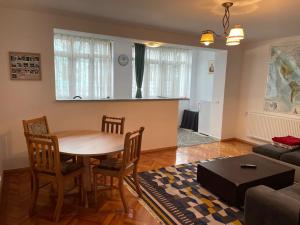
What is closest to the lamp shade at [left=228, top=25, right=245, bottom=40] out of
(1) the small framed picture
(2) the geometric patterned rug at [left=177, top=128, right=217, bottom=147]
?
(2) the geometric patterned rug at [left=177, top=128, right=217, bottom=147]

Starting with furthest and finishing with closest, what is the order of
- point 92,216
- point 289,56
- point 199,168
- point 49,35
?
point 289,56 → point 49,35 → point 199,168 → point 92,216

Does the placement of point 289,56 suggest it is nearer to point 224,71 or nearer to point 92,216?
point 224,71

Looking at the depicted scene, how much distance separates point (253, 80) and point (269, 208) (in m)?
3.88

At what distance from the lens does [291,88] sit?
169 inches

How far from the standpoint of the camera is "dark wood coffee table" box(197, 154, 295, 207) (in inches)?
95.0

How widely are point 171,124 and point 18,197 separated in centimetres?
279

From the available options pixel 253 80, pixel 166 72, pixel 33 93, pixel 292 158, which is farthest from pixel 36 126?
pixel 253 80

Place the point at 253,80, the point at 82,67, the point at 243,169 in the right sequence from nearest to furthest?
the point at 243,169, the point at 253,80, the point at 82,67

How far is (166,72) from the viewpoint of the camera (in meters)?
6.29

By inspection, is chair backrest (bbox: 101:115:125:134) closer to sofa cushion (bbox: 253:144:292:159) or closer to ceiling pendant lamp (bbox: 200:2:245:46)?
ceiling pendant lamp (bbox: 200:2:245:46)

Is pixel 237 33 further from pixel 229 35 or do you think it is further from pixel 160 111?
pixel 160 111

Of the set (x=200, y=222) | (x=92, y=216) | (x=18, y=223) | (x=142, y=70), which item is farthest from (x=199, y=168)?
(x=142, y=70)

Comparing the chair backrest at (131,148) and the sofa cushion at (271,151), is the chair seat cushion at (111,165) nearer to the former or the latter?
the chair backrest at (131,148)

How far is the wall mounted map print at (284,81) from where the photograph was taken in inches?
165
